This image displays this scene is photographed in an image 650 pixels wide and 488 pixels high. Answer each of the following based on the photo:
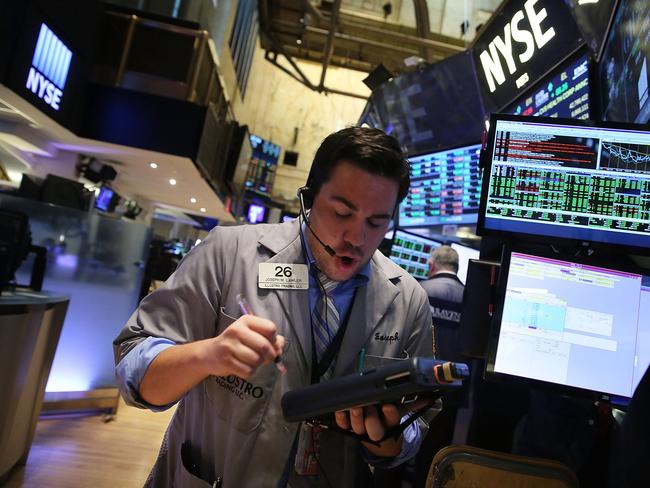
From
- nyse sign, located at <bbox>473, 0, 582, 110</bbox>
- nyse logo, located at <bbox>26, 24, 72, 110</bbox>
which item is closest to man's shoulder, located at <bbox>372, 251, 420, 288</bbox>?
nyse sign, located at <bbox>473, 0, 582, 110</bbox>

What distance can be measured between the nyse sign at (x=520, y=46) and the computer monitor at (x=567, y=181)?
1.22 metres

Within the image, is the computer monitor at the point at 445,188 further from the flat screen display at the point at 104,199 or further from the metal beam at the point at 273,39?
the metal beam at the point at 273,39

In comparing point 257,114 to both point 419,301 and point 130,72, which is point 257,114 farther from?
point 419,301

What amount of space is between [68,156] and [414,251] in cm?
893

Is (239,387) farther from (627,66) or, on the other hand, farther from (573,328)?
(627,66)

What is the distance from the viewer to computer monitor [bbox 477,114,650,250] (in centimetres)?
158

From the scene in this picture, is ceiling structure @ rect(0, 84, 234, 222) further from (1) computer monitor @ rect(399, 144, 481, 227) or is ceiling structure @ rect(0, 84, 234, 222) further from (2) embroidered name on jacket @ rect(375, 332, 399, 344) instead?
(2) embroidered name on jacket @ rect(375, 332, 399, 344)

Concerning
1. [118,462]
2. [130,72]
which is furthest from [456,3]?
[118,462]

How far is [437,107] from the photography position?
4484 millimetres

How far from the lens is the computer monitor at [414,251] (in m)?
4.47

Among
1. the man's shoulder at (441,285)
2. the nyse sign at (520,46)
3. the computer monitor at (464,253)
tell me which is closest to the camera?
the nyse sign at (520,46)

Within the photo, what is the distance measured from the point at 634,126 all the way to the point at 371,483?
1.32m

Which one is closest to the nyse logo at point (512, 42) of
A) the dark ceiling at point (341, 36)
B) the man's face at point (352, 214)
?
the man's face at point (352, 214)

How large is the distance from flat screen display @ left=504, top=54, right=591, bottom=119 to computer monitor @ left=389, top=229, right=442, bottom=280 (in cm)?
198
